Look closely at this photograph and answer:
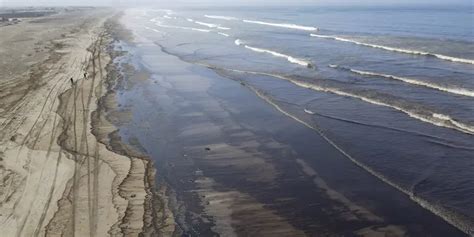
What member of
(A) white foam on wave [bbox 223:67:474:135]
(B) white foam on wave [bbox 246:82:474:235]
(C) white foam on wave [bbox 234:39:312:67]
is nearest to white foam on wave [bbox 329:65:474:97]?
(A) white foam on wave [bbox 223:67:474:135]

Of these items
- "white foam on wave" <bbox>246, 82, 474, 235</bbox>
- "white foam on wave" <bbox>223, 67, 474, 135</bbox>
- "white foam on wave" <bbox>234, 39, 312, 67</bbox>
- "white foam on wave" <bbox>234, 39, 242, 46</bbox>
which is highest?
"white foam on wave" <bbox>234, 39, 242, 46</bbox>

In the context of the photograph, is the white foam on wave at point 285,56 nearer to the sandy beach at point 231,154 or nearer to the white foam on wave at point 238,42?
the white foam on wave at point 238,42

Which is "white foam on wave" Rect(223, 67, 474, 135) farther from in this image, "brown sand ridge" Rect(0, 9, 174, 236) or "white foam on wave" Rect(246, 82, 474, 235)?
"brown sand ridge" Rect(0, 9, 174, 236)

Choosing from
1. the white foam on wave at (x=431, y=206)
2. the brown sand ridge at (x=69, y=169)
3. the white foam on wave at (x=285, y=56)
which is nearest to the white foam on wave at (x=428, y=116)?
the white foam on wave at (x=431, y=206)

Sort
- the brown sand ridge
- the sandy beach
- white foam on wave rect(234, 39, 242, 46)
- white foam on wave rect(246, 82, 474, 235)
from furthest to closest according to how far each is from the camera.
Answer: white foam on wave rect(234, 39, 242, 46) → the sandy beach → white foam on wave rect(246, 82, 474, 235) → the brown sand ridge

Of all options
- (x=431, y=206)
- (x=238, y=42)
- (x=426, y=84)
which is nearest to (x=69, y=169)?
(x=431, y=206)
